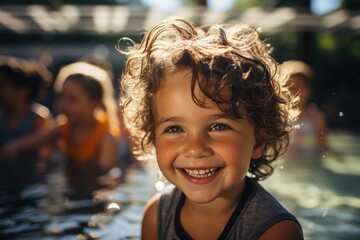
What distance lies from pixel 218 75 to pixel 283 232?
64 cm

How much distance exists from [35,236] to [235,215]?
115 cm

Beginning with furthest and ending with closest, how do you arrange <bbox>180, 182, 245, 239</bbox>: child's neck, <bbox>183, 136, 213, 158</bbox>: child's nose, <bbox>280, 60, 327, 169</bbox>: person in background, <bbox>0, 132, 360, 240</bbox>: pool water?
<bbox>280, 60, 327, 169</bbox>: person in background < <bbox>0, 132, 360, 240</bbox>: pool water < <bbox>180, 182, 245, 239</bbox>: child's neck < <bbox>183, 136, 213, 158</bbox>: child's nose

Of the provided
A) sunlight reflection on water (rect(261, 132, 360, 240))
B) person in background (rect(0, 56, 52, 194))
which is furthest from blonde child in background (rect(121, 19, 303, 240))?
person in background (rect(0, 56, 52, 194))

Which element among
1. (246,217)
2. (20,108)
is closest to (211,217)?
(246,217)

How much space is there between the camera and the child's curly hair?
74.9 inches

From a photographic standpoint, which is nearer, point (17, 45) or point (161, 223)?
point (161, 223)

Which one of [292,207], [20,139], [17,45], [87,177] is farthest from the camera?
[17,45]

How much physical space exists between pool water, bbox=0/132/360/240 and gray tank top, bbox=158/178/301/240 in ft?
1.52

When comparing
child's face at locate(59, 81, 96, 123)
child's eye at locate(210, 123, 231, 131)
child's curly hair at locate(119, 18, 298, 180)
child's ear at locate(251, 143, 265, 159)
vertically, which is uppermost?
child's face at locate(59, 81, 96, 123)

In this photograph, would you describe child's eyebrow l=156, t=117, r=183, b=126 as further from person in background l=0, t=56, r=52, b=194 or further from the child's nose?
person in background l=0, t=56, r=52, b=194

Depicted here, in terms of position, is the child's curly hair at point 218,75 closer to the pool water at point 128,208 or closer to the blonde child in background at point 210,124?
the blonde child in background at point 210,124

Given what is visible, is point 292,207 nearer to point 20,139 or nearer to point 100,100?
point 100,100

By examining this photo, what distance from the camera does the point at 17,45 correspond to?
1864 centimetres

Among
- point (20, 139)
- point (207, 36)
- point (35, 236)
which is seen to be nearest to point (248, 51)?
point (207, 36)
